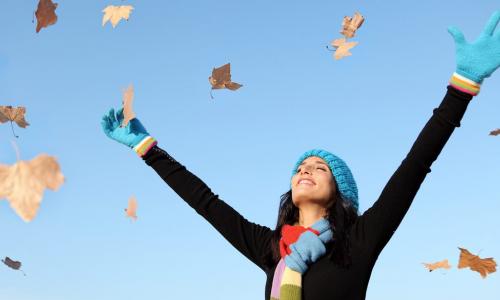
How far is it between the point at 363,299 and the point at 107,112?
2.38 m

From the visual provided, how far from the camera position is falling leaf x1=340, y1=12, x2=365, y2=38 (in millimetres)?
5129

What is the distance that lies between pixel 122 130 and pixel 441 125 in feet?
7.72

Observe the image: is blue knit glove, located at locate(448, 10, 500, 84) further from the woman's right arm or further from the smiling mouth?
the woman's right arm

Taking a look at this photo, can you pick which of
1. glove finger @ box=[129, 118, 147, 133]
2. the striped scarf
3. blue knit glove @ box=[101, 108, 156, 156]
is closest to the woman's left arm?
the striped scarf

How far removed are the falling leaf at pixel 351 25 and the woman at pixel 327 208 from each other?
1.56 m

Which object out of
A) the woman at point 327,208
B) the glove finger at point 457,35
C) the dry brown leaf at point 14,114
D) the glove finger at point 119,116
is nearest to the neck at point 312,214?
the woman at point 327,208

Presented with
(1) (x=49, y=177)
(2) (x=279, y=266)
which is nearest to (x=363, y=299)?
(2) (x=279, y=266)

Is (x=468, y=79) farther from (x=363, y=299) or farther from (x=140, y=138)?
(x=140, y=138)

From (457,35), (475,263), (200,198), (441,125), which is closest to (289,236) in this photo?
(200,198)

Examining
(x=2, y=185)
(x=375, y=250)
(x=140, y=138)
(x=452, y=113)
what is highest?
(x=452, y=113)

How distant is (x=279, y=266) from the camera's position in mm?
3652

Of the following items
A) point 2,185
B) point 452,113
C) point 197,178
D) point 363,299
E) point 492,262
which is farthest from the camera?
point 492,262

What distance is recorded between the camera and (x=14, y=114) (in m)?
4.76

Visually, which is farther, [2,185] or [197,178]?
[197,178]
